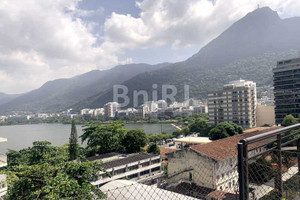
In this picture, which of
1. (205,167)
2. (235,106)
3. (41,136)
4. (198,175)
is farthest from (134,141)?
(41,136)

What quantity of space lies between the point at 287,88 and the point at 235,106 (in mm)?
5913

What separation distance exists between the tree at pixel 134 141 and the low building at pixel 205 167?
570cm

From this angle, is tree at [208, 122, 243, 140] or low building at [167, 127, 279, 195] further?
tree at [208, 122, 243, 140]

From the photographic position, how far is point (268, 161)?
1901 mm

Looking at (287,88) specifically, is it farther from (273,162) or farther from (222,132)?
(273,162)

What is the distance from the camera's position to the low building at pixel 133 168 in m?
10.2

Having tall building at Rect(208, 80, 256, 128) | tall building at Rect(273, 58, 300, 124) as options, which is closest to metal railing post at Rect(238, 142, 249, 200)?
tall building at Rect(273, 58, 300, 124)

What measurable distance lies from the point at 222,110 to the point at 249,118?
136 inches

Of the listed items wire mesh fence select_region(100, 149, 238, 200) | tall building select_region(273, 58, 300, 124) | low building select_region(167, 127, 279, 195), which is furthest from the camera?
tall building select_region(273, 58, 300, 124)

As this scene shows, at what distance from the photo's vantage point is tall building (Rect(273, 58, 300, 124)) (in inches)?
960

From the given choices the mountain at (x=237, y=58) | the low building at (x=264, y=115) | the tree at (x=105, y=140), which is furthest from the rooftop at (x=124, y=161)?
the mountain at (x=237, y=58)

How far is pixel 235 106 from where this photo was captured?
92.5 feet

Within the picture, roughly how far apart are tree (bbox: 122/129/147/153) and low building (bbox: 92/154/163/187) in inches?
102

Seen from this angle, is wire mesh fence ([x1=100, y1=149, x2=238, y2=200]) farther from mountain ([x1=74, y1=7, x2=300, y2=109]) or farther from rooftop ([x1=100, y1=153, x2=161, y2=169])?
mountain ([x1=74, y1=7, x2=300, y2=109])
